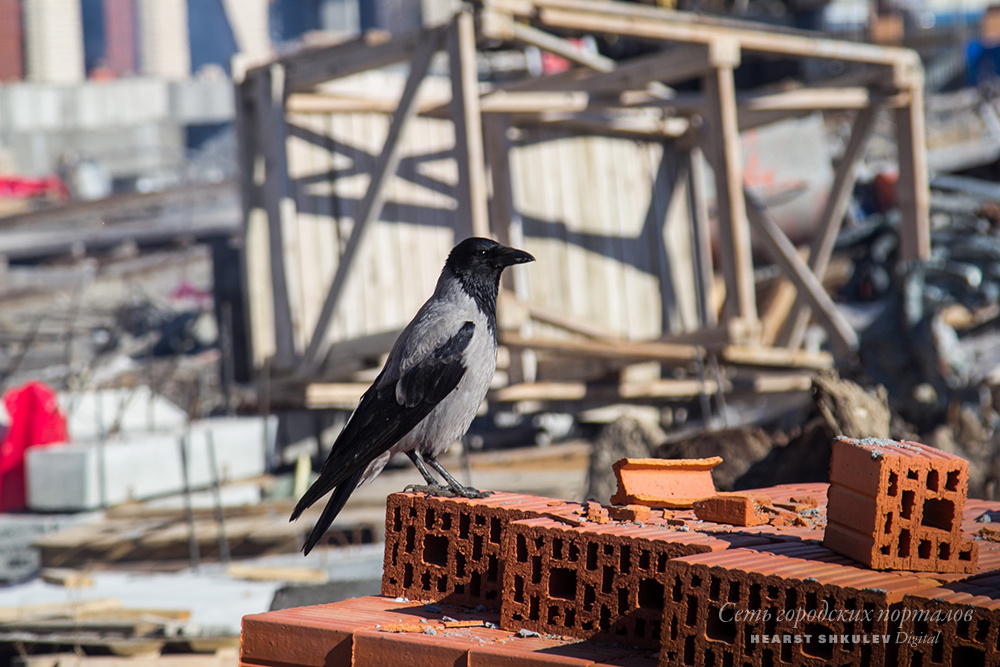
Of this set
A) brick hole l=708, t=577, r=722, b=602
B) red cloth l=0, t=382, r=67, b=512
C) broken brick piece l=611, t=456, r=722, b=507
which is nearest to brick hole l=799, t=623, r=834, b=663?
brick hole l=708, t=577, r=722, b=602

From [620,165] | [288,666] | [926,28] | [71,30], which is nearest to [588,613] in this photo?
[288,666]

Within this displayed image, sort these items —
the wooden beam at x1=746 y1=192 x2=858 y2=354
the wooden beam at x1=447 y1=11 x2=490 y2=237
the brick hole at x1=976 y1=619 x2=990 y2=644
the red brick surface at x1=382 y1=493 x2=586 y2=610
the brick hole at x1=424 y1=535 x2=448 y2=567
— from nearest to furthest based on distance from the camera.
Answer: the brick hole at x1=976 y1=619 x2=990 y2=644, the red brick surface at x1=382 y1=493 x2=586 y2=610, the brick hole at x1=424 y1=535 x2=448 y2=567, the wooden beam at x1=447 y1=11 x2=490 y2=237, the wooden beam at x1=746 y1=192 x2=858 y2=354

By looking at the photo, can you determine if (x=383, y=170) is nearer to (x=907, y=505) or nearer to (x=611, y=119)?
(x=611, y=119)

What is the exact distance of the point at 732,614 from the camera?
114 inches

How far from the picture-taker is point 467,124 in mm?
7887

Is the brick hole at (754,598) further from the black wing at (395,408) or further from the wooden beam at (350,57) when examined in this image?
the wooden beam at (350,57)

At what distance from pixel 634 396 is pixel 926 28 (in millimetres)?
29701

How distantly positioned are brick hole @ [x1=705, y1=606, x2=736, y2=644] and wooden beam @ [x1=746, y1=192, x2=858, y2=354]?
273 inches

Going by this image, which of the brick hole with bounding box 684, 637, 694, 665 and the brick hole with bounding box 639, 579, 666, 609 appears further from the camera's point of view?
the brick hole with bounding box 639, 579, 666, 609

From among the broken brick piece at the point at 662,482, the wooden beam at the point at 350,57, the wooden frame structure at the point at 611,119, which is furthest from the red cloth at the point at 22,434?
the broken brick piece at the point at 662,482

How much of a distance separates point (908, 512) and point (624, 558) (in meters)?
0.81

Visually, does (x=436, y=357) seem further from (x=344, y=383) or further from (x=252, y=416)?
(x=252, y=416)

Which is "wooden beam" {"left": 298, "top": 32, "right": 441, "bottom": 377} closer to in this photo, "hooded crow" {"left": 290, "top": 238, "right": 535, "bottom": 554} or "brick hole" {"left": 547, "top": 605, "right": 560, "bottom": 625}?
"hooded crow" {"left": 290, "top": 238, "right": 535, "bottom": 554}

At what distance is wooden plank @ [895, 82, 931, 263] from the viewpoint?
10.2 metres
